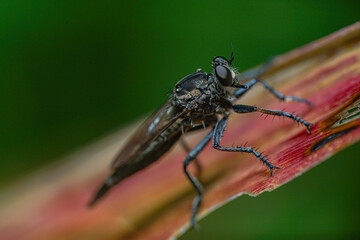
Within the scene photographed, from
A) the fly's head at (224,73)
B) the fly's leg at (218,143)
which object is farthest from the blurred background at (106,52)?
the fly's leg at (218,143)

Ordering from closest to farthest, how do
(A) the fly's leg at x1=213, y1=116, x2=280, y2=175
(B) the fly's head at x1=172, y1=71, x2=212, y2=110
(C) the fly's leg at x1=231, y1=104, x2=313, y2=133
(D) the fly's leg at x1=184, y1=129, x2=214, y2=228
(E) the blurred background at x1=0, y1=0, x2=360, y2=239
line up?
(C) the fly's leg at x1=231, y1=104, x2=313, y2=133 → (A) the fly's leg at x1=213, y1=116, x2=280, y2=175 → (D) the fly's leg at x1=184, y1=129, x2=214, y2=228 → (B) the fly's head at x1=172, y1=71, x2=212, y2=110 → (E) the blurred background at x1=0, y1=0, x2=360, y2=239

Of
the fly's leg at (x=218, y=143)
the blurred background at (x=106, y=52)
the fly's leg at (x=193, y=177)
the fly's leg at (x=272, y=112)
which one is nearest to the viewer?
the fly's leg at (x=272, y=112)

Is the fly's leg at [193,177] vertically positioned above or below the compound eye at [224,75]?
below

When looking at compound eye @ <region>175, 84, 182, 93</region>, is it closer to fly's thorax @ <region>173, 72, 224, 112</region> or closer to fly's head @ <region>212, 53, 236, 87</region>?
fly's thorax @ <region>173, 72, 224, 112</region>

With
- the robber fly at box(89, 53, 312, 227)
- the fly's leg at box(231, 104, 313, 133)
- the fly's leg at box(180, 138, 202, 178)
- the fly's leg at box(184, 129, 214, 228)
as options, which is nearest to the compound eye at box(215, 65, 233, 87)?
the robber fly at box(89, 53, 312, 227)

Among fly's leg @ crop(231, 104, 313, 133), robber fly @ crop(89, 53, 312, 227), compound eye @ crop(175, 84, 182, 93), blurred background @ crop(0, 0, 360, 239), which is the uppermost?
blurred background @ crop(0, 0, 360, 239)

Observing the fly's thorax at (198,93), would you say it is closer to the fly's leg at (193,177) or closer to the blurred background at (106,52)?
the fly's leg at (193,177)

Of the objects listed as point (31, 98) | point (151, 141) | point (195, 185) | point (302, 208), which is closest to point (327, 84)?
point (302, 208)

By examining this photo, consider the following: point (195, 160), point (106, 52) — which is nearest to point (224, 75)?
point (195, 160)
